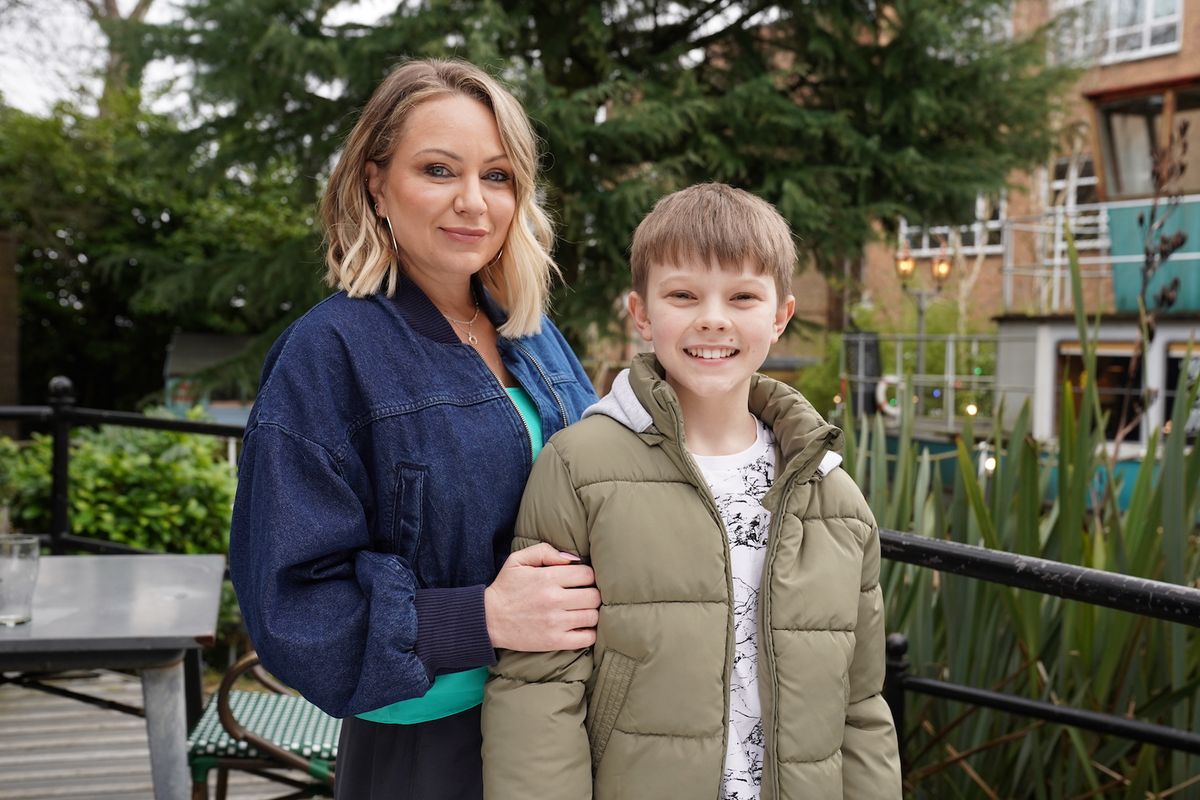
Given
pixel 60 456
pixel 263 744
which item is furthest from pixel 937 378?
pixel 263 744

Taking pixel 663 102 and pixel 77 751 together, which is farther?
pixel 663 102

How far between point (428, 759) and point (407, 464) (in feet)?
1.38

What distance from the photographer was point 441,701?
1.42 m

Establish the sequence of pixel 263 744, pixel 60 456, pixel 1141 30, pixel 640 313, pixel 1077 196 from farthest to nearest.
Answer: pixel 1077 196
pixel 1141 30
pixel 60 456
pixel 263 744
pixel 640 313

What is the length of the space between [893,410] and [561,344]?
13736 millimetres

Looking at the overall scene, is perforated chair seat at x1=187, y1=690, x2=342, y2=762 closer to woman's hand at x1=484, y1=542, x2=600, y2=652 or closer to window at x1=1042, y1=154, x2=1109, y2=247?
woman's hand at x1=484, y1=542, x2=600, y2=652

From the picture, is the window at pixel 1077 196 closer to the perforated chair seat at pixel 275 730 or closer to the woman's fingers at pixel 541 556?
the perforated chair seat at pixel 275 730

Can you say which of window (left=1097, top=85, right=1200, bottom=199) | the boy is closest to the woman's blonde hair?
the boy

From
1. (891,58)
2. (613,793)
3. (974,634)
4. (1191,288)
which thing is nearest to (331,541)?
(613,793)

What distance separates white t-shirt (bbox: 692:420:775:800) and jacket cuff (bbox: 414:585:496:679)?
34 cm

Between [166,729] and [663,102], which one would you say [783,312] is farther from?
[663,102]

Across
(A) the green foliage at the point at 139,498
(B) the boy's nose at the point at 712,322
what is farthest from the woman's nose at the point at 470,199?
(A) the green foliage at the point at 139,498

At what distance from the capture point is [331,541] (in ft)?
4.29

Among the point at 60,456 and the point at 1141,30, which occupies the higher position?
the point at 1141,30
